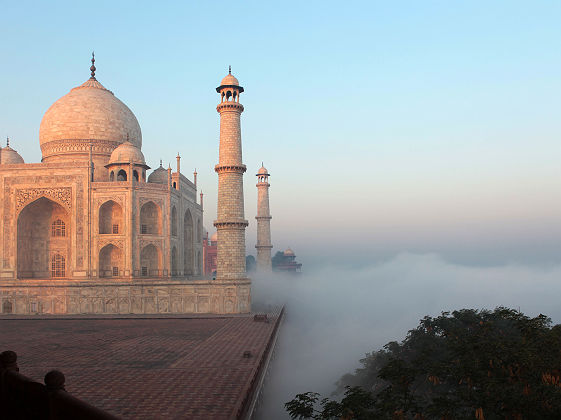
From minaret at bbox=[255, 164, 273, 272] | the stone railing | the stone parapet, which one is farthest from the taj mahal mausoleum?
the stone railing

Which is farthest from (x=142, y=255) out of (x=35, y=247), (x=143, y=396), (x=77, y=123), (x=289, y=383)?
(x=143, y=396)

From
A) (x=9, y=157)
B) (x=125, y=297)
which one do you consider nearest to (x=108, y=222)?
(x=125, y=297)

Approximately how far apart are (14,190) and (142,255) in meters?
8.91

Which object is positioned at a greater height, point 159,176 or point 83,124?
point 83,124

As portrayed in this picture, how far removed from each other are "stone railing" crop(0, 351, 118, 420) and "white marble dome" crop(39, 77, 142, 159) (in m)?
33.7

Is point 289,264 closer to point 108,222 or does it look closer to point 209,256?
point 209,256

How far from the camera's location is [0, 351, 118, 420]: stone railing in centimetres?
305

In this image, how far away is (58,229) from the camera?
32750 mm

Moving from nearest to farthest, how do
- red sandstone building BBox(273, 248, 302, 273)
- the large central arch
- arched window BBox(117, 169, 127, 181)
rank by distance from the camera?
the large central arch, arched window BBox(117, 169, 127, 181), red sandstone building BBox(273, 248, 302, 273)

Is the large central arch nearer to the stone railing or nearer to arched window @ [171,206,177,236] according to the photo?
arched window @ [171,206,177,236]

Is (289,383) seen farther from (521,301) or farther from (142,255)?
(521,301)

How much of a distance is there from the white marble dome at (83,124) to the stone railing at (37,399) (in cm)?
3371

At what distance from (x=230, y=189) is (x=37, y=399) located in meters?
24.1

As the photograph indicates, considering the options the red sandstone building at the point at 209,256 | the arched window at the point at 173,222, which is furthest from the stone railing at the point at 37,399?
the red sandstone building at the point at 209,256
